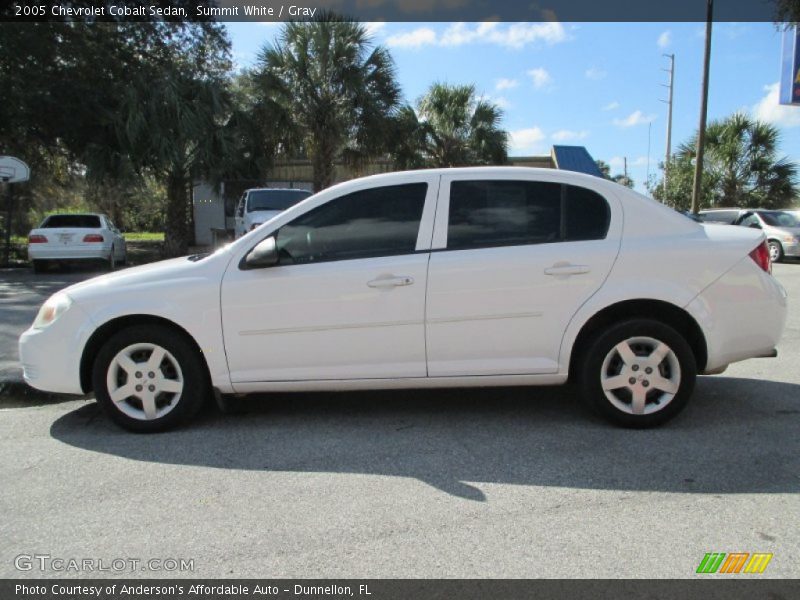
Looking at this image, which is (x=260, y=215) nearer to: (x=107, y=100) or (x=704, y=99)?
(x=107, y=100)

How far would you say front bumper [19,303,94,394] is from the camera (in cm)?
425

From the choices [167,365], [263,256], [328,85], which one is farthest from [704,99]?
[167,365]

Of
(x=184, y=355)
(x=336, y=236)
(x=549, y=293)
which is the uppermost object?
(x=336, y=236)

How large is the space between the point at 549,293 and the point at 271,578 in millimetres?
2474

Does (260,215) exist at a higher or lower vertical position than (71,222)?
higher

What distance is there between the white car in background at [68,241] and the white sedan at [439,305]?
38.7 ft

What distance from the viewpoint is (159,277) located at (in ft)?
14.1

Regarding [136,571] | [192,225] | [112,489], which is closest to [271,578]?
[136,571]

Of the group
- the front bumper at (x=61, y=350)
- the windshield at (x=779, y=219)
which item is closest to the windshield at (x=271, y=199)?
the front bumper at (x=61, y=350)

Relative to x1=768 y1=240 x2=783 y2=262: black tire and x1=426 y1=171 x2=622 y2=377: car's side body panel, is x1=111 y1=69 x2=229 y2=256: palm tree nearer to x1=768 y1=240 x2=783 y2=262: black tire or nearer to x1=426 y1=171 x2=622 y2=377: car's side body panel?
x1=426 y1=171 x2=622 y2=377: car's side body panel

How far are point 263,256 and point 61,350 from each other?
154 centimetres

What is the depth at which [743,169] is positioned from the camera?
25.1 meters
